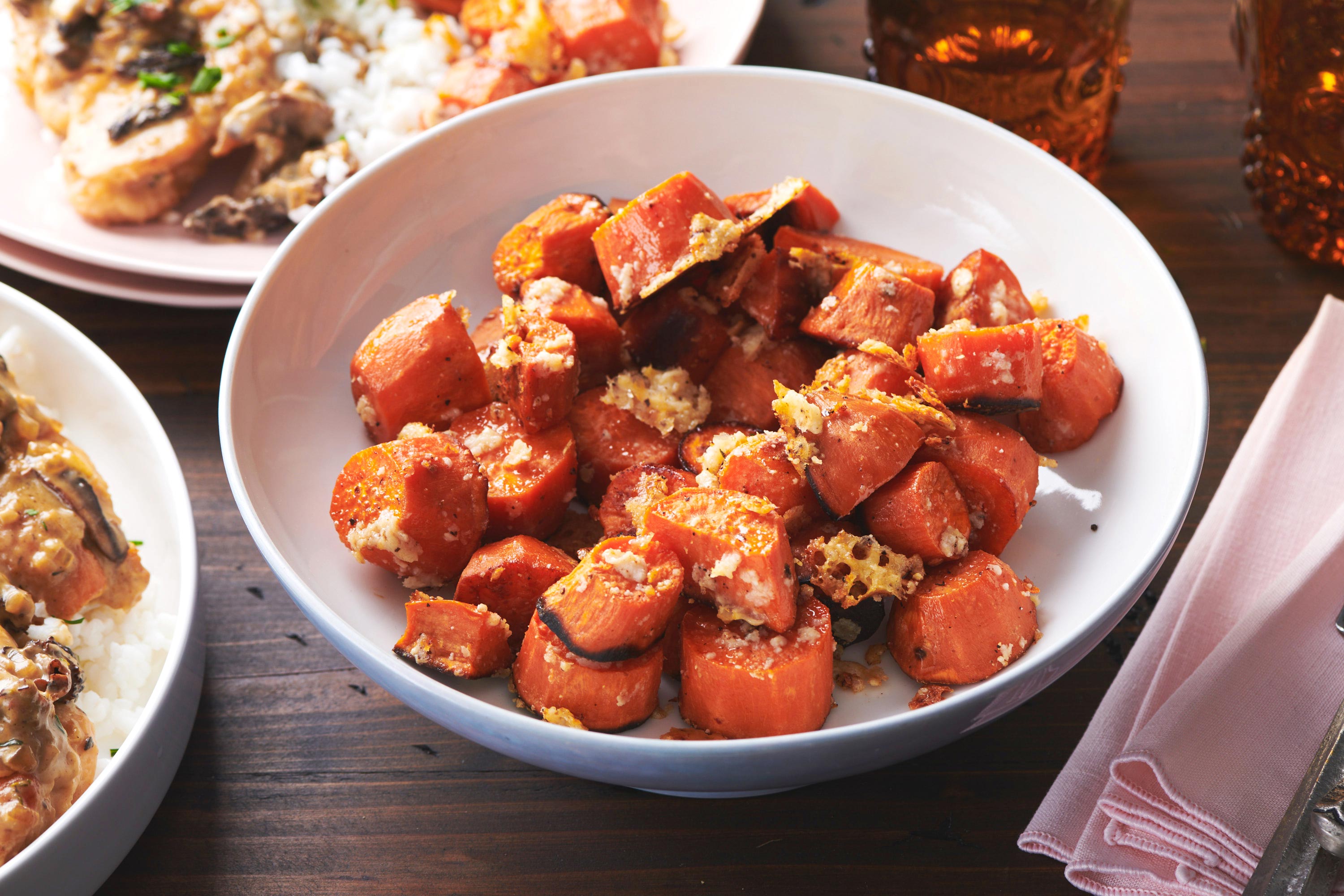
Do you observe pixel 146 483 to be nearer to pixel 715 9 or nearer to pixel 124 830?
pixel 124 830

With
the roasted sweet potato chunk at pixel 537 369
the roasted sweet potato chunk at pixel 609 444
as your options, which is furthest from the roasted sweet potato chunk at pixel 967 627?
the roasted sweet potato chunk at pixel 537 369

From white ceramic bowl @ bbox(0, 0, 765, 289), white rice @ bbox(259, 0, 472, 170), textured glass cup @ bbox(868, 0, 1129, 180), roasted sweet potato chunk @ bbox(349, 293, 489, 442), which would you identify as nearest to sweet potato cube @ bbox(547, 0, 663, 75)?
white ceramic bowl @ bbox(0, 0, 765, 289)

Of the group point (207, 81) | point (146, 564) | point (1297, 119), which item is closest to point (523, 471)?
point (146, 564)

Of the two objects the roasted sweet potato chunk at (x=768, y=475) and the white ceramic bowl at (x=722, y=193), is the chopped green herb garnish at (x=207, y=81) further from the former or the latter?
the roasted sweet potato chunk at (x=768, y=475)

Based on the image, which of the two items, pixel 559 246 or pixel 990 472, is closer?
pixel 990 472

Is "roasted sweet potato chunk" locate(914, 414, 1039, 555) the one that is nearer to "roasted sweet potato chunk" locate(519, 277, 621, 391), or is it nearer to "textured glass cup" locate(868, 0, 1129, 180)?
"roasted sweet potato chunk" locate(519, 277, 621, 391)

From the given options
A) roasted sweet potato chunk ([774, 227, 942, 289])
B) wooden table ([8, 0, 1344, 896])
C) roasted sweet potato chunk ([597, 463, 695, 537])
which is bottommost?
wooden table ([8, 0, 1344, 896])

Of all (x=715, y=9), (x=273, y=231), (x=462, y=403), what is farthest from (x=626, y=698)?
(x=715, y=9)

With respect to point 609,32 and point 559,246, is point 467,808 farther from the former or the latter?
Answer: point 609,32
